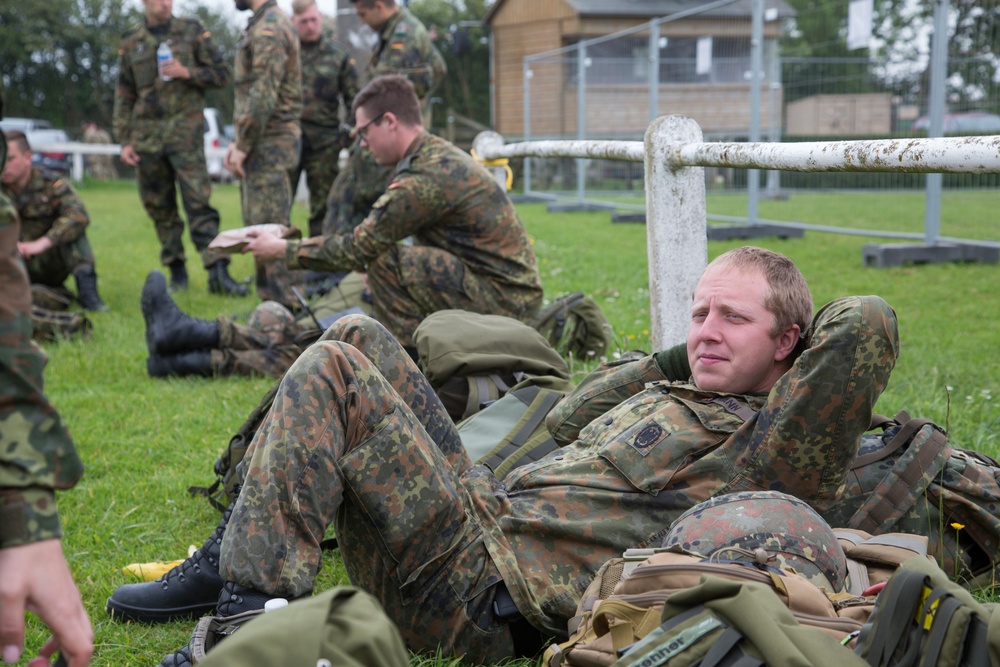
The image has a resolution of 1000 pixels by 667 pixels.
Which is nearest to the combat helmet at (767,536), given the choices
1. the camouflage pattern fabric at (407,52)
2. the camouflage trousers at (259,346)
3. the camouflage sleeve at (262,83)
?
the camouflage trousers at (259,346)

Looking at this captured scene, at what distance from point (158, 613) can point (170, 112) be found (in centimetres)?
663

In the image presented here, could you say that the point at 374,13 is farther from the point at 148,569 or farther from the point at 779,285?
the point at 779,285

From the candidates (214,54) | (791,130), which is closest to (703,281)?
(214,54)

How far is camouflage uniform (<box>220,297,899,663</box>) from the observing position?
88.0 inches

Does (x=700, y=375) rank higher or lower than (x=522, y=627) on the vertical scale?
higher

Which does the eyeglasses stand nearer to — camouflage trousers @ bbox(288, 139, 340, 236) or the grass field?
the grass field

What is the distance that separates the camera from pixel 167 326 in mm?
5445

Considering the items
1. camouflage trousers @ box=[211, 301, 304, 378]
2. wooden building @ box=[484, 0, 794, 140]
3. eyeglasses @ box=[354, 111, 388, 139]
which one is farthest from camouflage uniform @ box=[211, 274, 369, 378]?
wooden building @ box=[484, 0, 794, 140]

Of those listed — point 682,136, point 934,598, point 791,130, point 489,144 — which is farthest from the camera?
point 791,130

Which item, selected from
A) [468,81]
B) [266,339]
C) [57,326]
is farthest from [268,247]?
[468,81]

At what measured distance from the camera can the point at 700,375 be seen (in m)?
2.53

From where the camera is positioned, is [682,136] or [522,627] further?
[682,136]

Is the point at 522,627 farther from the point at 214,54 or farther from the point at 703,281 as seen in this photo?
the point at 214,54

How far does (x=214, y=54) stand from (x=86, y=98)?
33.6 m
